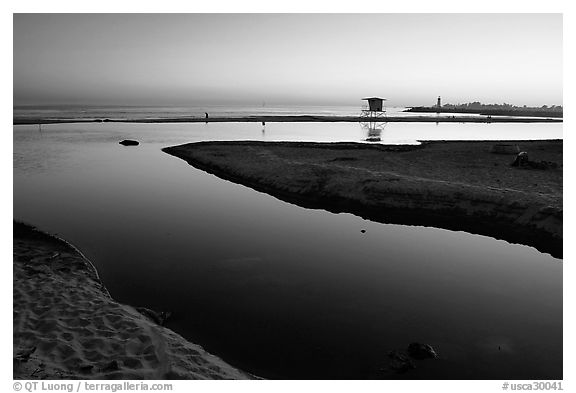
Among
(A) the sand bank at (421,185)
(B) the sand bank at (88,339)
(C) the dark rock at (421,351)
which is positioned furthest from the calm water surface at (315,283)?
(A) the sand bank at (421,185)

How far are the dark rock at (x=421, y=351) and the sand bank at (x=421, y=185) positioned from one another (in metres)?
9.56

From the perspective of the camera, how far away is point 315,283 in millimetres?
11625

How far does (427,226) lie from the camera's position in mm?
17703

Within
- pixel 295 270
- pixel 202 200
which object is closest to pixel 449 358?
pixel 295 270

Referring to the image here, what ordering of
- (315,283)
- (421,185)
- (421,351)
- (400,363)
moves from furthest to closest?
(421,185) → (315,283) → (421,351) → (400,363)

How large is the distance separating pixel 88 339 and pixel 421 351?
7198 millimetres

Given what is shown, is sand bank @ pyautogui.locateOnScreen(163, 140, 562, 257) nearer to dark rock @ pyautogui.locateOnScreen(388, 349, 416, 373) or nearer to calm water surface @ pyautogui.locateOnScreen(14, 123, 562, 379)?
calm water surface @ pyautogui.locateOnScreen(14, 123, 562, 379)

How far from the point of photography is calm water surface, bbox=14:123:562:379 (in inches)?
329

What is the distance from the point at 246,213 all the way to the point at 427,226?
8.84m

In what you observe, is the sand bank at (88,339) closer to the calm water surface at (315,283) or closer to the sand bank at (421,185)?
the calm water surface at (315,283)

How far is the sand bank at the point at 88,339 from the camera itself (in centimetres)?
709

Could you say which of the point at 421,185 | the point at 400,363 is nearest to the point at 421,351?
the point at 400,363

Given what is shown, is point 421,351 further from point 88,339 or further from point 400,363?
point 88,339
